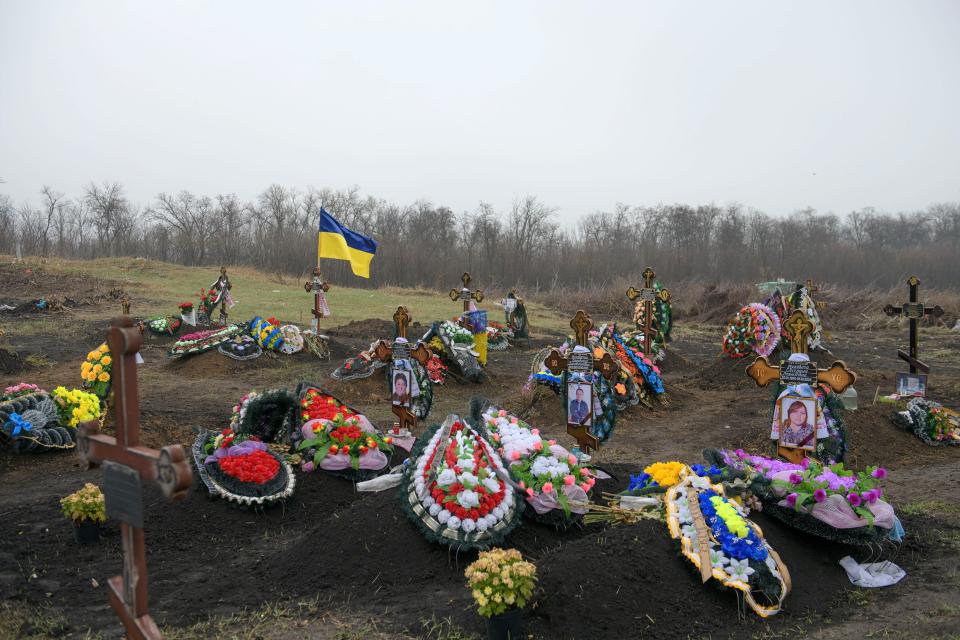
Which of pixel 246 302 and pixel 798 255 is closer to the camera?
pixel 246 302

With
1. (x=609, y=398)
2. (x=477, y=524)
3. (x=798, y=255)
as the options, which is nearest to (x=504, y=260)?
(x=798, y=255)

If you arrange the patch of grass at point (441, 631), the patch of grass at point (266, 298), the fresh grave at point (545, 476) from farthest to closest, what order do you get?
the patch of grass at point (266, 298) < the fresh grave at point (545, 476) < the patch of grass at point (441, 631)

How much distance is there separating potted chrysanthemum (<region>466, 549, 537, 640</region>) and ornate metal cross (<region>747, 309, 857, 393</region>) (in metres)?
3.34

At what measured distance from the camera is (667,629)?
3723mm

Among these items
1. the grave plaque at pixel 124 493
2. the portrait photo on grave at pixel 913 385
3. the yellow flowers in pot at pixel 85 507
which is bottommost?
the yellow flowers in pot at pixel 85 507

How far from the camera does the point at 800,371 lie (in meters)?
5.93

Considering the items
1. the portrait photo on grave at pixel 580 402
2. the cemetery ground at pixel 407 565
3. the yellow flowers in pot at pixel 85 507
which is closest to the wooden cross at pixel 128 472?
the cemetery ground at pixel 407 565

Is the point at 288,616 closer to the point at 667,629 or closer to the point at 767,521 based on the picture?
the point at 667,629

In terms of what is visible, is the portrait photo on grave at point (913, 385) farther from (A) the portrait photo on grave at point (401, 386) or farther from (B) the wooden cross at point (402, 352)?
(A) the portrait photo on grave at point (401, 386)

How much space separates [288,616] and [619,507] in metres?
2.25

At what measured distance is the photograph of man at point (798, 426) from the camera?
585 centimetres

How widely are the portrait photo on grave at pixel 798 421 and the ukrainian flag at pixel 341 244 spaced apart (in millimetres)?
9795

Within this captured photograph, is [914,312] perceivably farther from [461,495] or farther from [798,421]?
[461,495]

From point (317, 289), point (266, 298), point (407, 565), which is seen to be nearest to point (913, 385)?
point (407, 565)
